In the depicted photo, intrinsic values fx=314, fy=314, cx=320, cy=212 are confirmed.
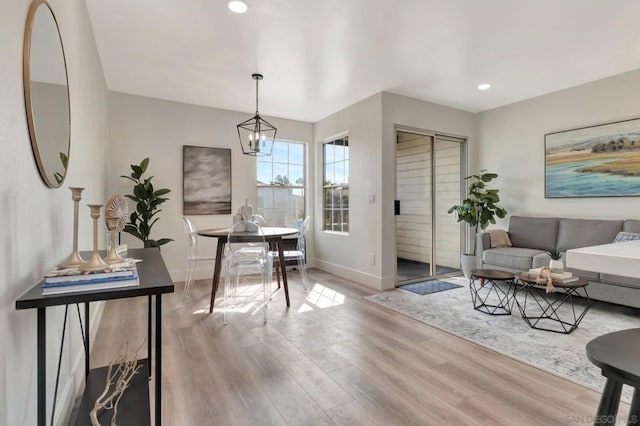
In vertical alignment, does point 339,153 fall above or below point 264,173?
above

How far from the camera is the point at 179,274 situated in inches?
176

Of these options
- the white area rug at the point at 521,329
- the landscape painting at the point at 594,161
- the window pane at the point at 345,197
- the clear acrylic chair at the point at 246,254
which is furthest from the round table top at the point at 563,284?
the window pane at the point at 345,197

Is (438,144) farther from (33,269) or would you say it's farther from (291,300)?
(33,269)

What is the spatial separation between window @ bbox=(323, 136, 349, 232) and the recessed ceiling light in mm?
2731

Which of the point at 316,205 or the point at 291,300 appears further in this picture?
the point at 316,205

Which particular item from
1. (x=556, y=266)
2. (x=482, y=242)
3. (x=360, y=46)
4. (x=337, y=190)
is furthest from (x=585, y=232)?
(x=360, y=46)

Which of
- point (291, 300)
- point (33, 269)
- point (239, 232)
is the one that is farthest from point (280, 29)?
point (291, 300)

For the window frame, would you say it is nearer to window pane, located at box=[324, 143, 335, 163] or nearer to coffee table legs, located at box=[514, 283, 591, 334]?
window pane, located at box=[324, 143, 335, 163]

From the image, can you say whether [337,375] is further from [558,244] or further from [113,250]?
[558,244]

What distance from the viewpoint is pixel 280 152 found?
5332 mm

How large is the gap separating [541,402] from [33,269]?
2.49m

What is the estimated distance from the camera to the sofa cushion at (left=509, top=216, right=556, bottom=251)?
13.1 ft

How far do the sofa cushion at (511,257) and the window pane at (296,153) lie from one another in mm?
3234

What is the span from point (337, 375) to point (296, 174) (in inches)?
154
